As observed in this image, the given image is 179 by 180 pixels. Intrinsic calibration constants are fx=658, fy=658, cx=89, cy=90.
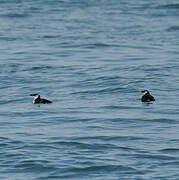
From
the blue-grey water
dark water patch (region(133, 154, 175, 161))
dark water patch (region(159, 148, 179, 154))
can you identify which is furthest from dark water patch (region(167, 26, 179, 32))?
dark water patch (region(133, 154, 175, 161))

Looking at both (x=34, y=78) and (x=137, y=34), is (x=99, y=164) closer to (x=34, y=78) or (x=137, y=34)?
(x=34, y=78)

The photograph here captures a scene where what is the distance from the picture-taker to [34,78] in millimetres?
26109

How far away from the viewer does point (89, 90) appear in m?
23.8

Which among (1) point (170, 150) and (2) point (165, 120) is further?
(2) point (165, 120)

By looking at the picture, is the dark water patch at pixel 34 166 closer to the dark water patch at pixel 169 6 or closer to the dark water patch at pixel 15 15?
the dark water patch at pixel 15 15

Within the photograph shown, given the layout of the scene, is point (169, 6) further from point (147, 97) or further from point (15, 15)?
point (147, 97)

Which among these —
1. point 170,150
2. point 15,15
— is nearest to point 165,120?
point 170,150

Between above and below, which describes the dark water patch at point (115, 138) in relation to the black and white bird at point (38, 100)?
below

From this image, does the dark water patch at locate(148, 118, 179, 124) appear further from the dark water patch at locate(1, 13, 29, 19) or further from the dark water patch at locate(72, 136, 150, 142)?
Result: the dark water patch at locate(1, 13, 29, 19)

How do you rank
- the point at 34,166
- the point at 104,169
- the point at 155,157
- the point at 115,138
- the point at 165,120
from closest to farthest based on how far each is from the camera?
the point at 104,169, the point at 34,166, the point at 155,157, the point at 115,138, the point at 165,120

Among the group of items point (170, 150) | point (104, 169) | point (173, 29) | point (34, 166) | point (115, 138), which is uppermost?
point (173, 29)

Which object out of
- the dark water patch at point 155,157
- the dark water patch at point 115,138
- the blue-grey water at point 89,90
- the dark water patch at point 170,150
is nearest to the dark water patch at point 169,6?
the blue-grey water at point 89,90

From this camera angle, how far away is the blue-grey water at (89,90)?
50.0ft

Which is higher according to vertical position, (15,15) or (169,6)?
(169,6)
